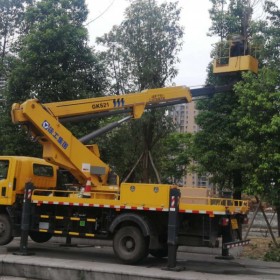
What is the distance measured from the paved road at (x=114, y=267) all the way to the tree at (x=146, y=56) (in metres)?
8.09

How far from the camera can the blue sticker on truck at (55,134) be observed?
11.5 meters

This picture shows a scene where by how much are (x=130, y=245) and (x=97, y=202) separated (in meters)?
1.23

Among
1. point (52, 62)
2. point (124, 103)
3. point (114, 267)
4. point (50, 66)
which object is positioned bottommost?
point (114, 267)

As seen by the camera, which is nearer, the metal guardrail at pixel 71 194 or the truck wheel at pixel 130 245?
the truck wheel at pixel 130 245

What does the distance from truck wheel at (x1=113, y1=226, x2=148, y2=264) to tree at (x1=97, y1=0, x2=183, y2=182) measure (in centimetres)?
951

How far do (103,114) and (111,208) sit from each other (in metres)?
3.25

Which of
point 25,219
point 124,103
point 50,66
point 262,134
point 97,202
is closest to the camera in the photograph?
point 97,202

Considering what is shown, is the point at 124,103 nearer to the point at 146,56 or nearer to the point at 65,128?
the point at 65,128

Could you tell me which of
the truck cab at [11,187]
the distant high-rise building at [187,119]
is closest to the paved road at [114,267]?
the truck cab at [11,187]

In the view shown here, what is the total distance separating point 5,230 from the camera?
463 inches

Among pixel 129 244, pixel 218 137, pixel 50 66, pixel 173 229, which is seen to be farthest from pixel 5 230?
pixel 218 137

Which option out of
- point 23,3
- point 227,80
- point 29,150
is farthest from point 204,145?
point 23,3

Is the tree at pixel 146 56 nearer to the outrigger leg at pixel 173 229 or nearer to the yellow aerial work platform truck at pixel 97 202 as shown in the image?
the yellow aerial work platform truck at pixel 97 202

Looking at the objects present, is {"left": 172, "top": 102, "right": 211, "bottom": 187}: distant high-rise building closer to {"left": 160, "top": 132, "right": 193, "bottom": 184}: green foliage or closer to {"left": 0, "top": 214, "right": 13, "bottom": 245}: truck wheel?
{"left": 160, "top": 132, "right": 193, "bottom": 184}: green foliage
